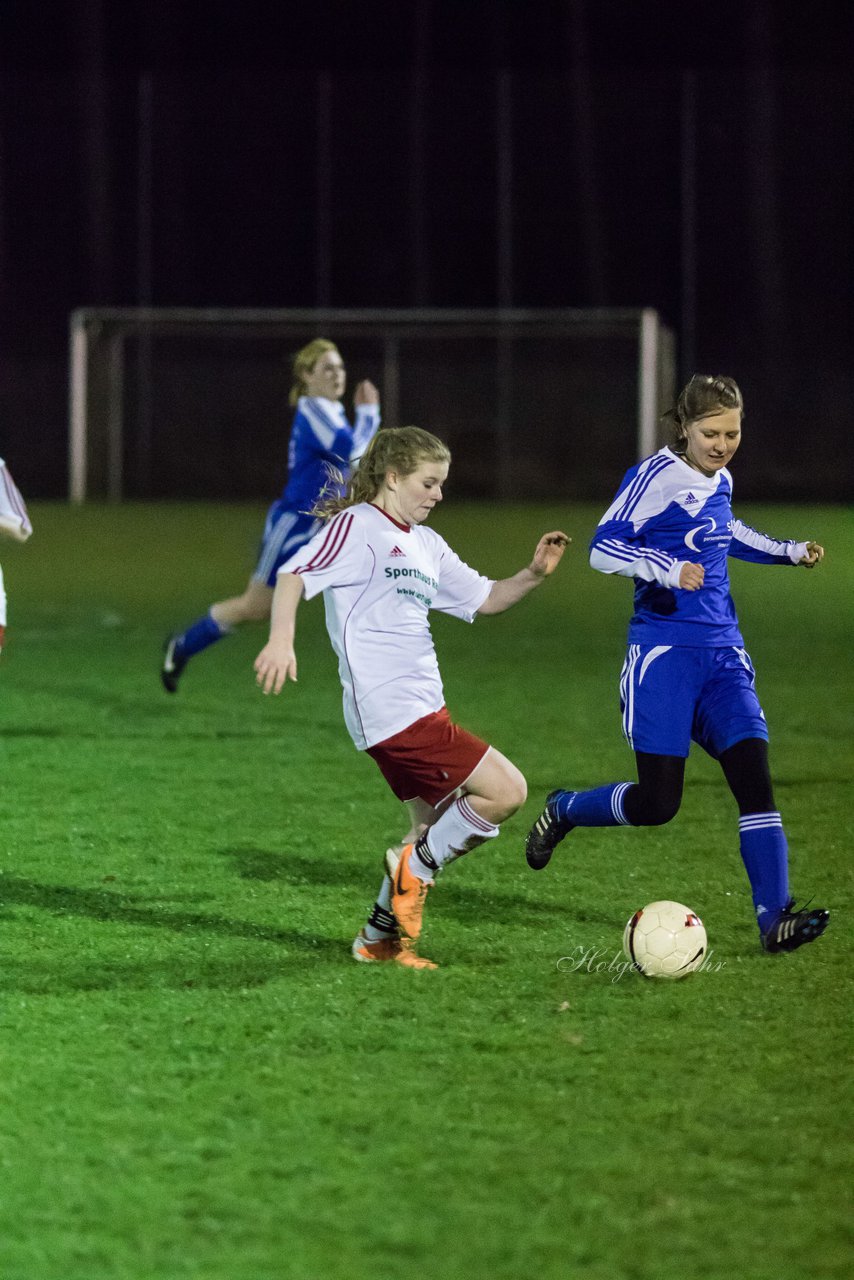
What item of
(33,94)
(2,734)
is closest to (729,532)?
(2,734)

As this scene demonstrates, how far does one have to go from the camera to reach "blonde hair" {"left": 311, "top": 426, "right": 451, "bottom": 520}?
4.54m

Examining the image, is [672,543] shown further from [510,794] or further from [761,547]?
[510,794]

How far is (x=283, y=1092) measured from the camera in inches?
143

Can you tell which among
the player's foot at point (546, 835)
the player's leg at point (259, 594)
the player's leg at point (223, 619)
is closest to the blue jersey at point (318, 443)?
the player's leg at point (259, 594)

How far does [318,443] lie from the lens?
8.70 m

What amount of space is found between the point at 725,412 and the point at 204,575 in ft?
40.0

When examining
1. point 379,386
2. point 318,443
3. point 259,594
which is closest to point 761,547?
point 318,443

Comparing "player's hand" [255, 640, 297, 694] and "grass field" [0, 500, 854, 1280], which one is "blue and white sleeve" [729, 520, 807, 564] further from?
"player's hand" [255, 640, 297, 694]

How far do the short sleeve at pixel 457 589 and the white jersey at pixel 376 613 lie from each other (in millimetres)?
132

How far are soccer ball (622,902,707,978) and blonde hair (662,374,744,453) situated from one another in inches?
49.9

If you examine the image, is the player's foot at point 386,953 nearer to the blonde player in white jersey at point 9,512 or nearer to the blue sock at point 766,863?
the blue sock at point 766,863

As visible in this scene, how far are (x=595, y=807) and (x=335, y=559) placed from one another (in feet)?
3.60

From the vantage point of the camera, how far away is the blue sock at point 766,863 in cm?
458

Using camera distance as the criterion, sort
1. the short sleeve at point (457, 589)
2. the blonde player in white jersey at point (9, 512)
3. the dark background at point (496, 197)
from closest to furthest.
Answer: the short sleeve at point (457, 589) < the blonde player in white jersey at point (9, 512) < the dark background at point (496, 197)
